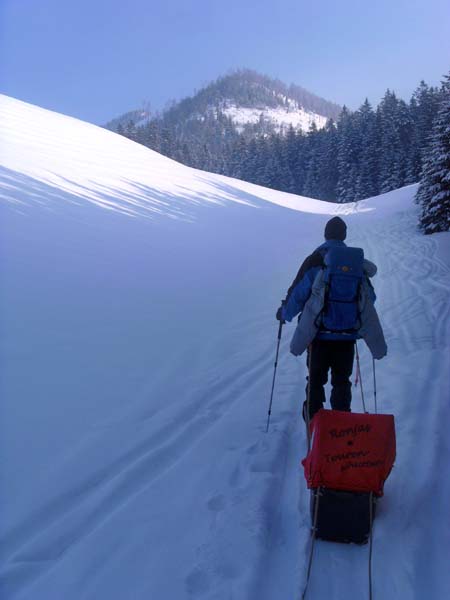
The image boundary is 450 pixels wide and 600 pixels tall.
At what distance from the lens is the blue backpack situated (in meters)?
3.38

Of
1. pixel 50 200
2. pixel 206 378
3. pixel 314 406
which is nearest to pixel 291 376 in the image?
pixel 206 378

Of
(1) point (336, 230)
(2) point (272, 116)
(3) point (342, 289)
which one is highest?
(2) point (272, 116)

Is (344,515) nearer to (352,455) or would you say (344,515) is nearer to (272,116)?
A: (352,455)

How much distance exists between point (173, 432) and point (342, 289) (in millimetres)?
2239

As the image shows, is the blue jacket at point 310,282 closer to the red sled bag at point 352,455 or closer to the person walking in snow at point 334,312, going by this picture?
the person walking in snow at point 334,312

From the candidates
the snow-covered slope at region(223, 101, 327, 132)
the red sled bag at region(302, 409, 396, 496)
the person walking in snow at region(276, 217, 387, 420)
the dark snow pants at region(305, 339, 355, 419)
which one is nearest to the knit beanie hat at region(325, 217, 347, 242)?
the person walking in snow at region(276, 217, 387, 420)

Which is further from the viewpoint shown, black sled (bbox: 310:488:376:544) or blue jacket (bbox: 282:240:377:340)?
blue jacket (bbox: 282:240:377:340)

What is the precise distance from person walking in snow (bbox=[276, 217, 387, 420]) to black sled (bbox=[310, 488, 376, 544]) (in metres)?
1.08

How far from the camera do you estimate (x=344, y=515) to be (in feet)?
9.12

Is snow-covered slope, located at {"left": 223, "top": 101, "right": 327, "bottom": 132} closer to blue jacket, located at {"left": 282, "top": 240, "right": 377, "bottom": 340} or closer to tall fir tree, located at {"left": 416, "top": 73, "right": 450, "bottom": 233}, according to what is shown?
tall fir tree, located at {"left": 416, "top": 73, "right": 450, "bottom": 233}

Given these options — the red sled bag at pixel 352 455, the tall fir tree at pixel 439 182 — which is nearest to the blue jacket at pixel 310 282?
the red sled bag at pixel 352 455

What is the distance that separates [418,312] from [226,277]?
4891 millimetres

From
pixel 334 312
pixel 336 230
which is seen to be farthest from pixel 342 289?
pixel 336 230

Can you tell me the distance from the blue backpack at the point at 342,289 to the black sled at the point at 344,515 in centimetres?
131
